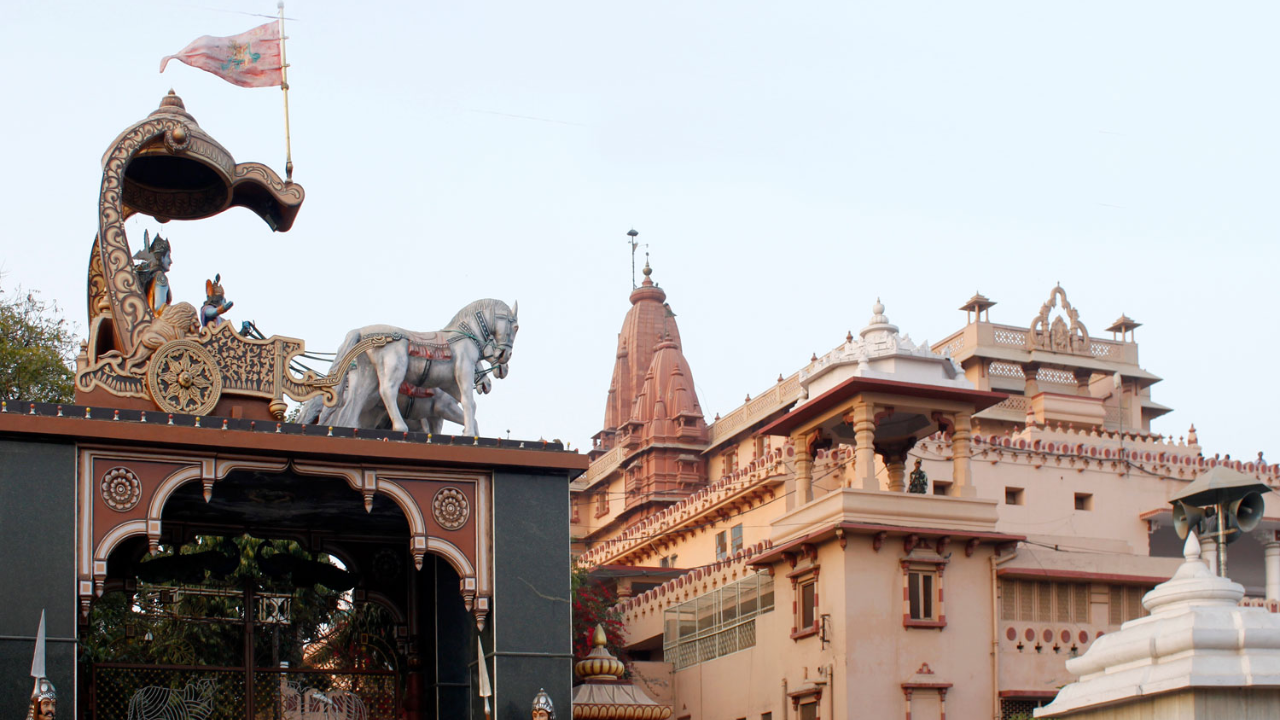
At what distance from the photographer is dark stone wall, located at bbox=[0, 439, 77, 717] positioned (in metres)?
15.7

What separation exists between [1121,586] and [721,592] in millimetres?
7244

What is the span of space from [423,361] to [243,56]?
13.5ft

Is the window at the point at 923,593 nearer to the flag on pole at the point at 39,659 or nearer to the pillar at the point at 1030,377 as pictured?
the flag on pole at the point at 39,659

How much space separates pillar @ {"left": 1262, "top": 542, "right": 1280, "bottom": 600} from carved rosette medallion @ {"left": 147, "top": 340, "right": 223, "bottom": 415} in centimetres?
2561

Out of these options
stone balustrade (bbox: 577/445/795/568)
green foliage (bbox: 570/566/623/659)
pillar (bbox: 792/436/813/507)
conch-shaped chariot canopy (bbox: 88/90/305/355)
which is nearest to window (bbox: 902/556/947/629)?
pillar (bbox: 792/436/813/507)

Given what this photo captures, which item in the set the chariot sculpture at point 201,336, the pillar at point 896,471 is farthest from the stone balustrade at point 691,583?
the chariot sculpture at point 201,336

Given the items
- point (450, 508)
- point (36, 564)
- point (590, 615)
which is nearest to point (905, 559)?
point (590, 615)

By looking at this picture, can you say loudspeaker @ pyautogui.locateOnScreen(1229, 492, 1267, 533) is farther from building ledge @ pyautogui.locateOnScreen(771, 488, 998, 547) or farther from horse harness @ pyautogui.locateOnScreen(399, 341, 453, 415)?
building ledge @ pyautogui.locateOnScreen(771, 488, 998, 547)

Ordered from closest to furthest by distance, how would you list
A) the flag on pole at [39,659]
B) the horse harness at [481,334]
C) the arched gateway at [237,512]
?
the flag on pole at [39,659] < the arched gateway at [237,512] < the horse harness at [481,334]

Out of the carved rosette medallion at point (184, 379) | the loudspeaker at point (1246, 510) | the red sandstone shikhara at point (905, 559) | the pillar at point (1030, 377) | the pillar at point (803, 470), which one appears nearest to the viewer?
the loudspeaker at point (1246, 510)

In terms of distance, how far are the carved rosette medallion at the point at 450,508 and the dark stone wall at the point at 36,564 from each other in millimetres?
3792

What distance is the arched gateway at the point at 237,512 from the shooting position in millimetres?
16328

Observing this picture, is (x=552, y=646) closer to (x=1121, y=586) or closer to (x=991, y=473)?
(x=1121, y=586)

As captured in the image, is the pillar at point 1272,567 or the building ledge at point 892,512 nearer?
the building ledge at point 892,512
